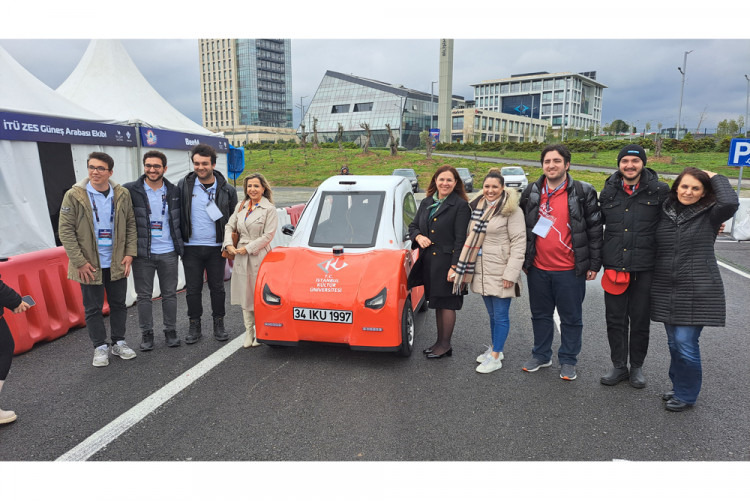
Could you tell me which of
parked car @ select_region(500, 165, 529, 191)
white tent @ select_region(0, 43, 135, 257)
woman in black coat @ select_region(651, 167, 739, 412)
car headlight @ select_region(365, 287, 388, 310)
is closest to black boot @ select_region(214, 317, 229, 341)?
car headlight @ select_region(365, 287, 388, 310)

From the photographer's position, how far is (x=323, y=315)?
4.38 meters

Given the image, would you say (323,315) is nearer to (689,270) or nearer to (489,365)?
(489,365)

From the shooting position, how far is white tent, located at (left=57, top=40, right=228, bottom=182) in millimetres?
9312

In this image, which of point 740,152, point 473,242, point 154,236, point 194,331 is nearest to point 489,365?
point 473,242

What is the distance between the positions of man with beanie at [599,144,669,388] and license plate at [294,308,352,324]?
2.33m

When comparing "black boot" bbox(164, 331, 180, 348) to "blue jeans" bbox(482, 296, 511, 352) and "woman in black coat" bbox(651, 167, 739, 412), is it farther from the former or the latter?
"woman in black coat" bbox(651, 167, 739, 412)

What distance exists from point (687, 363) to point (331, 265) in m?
3.13

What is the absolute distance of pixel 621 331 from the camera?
4160 mm

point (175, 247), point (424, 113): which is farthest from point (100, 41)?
point (424, 113)

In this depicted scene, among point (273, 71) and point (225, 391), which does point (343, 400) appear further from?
point (273, 71)

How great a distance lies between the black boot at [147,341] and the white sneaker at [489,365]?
3410 mm

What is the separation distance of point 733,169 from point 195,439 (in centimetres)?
4198

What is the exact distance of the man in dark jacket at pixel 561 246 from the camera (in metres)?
4.00

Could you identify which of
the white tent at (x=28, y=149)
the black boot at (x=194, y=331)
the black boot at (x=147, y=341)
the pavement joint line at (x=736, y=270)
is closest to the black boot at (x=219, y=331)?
Answer: the black boot at (x=194, y=331)
